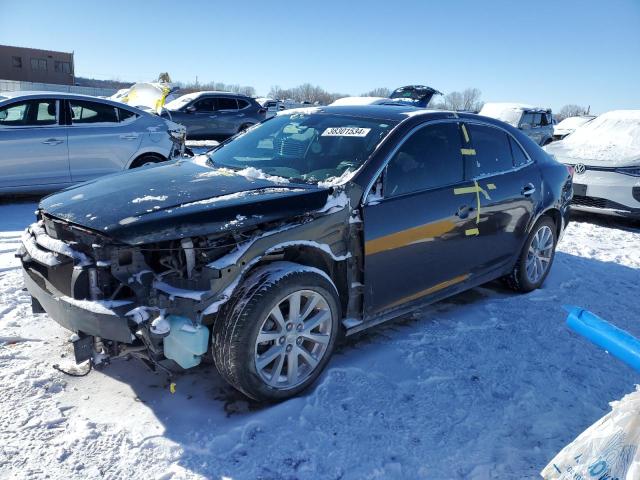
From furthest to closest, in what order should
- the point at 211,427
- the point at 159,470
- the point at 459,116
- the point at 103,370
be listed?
the point at 459,116 → the point at 103,370 → the point at 211,427 → the point at 159,470

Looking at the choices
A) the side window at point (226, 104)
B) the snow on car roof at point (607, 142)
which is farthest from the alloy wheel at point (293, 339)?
the side window at point (226, 104)

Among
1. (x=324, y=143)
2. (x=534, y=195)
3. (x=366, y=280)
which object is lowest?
(x=366, y=280)

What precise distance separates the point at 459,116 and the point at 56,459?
3.46 meters

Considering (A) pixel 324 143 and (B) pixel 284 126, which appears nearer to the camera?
(A) pixel 324 143

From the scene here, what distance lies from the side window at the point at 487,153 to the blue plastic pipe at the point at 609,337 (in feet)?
7.83

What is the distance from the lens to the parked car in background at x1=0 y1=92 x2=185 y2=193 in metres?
6.52

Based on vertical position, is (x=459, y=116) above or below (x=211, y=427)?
above

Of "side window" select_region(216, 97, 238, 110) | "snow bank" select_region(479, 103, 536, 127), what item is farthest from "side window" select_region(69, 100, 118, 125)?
"snow bank" select_region(479, 103, 536, 127)

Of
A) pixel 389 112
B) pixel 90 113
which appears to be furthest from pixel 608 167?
pixel 90 113

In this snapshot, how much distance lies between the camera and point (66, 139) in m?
6.80

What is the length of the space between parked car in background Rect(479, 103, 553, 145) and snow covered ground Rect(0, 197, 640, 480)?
14.0m

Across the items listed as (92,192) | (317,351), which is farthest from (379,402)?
(92,192)

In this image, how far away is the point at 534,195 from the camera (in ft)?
14.7

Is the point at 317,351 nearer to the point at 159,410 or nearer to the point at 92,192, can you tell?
the point at 159,410
